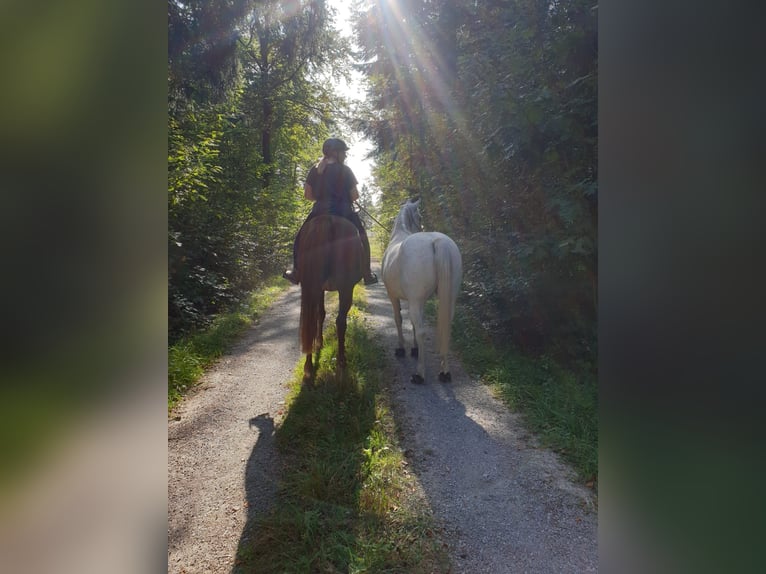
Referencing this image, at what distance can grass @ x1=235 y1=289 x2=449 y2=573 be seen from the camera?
1841 mm

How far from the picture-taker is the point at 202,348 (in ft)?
16.4

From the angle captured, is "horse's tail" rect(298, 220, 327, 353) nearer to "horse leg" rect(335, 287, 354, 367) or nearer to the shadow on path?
"horse leg" rect(335, 287, 354, 367)

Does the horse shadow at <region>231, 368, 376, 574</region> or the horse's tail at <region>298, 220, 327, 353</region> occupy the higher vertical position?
the horse's tail at <region>298, 220, 327, 353</region>

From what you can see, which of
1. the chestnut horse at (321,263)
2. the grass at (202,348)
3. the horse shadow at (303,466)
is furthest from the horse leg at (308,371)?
the grass at (202,348)

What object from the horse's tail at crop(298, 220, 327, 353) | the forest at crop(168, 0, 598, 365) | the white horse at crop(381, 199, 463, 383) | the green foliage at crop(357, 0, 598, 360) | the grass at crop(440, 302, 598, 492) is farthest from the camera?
the white horse at crop(381, 199, 463, 383)

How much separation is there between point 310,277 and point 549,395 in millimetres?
2531

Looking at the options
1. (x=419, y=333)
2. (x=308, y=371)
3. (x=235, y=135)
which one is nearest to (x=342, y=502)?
(x=308, y=371)

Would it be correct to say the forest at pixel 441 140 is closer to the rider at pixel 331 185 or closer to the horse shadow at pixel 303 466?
the rider at pixel 331 185

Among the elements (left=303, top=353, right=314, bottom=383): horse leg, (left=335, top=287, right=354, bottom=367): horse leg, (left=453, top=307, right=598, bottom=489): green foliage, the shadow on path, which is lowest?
the shadow on path

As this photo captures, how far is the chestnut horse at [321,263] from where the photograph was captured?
3703 millimetres

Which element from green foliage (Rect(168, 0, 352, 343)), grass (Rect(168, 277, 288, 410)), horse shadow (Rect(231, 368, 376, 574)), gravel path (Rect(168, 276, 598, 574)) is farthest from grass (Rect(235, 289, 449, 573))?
green foliage (Rect(168, 0, 352, 343))

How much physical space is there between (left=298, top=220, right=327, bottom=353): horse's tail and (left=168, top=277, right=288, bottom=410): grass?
1405mm
